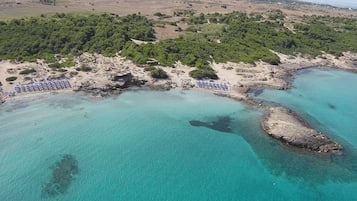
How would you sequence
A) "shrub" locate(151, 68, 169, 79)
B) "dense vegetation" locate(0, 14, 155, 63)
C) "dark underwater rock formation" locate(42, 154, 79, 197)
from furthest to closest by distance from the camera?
"dense vegetation" locate(0, 14, 155, 63) → "shrub" locate(151, 68, 169, 79) → "dark underwater rock formation" locate(42, 154, 79, 197)

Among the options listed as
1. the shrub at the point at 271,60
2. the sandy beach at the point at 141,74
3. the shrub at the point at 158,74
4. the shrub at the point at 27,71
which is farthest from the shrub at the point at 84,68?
the shrub at the point at 271,60


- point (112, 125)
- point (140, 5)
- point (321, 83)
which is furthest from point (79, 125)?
point (140, 5)

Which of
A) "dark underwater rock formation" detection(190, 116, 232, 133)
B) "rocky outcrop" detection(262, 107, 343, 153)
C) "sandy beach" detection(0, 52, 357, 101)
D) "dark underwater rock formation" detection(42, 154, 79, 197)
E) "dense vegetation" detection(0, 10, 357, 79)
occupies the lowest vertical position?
"dark underwater rock formation" detection(42, 154, 79, 197)

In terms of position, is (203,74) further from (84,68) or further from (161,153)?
(161,153)

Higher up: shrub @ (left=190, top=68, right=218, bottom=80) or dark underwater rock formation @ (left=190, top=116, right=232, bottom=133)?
shrub @ (left=190, top=68, right=218, bottom=80)

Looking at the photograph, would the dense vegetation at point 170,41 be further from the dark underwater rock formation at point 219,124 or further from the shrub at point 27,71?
the dark underwater rock formation at point 219,124

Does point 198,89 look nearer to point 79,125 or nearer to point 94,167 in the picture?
point 79,125

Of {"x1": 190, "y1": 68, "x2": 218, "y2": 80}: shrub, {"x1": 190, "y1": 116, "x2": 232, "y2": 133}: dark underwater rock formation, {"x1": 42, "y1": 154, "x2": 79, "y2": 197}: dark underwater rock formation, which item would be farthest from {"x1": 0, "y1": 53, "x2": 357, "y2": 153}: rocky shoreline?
{"x1": 42, "y1": 154, "x2": 79, "y2": 197}: dark underwater rock formation

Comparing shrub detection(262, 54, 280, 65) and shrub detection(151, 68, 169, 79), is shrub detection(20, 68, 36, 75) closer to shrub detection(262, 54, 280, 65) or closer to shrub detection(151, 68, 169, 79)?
shrub detection(151, 68, 169, 79)

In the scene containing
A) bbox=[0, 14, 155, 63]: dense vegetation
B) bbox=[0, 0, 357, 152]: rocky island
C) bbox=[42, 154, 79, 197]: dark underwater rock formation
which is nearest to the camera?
bbox=[42, 154, 79, 197]: dark underwater rock formation
